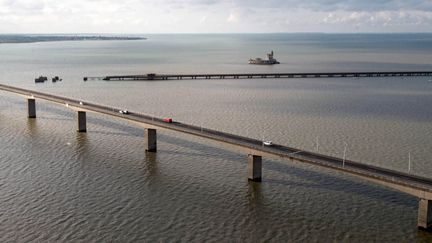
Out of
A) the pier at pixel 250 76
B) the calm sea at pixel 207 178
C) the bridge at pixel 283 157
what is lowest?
the calm sea at pixel 207 178

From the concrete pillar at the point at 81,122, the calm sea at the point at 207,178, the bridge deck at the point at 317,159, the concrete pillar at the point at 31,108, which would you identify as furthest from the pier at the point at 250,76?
the bridge deck at the point at 317,159

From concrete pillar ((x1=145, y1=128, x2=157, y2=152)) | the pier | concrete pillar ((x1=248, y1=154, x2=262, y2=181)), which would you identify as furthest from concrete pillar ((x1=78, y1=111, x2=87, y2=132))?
the pier

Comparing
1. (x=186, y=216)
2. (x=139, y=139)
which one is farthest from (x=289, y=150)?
(x=139, y=139)

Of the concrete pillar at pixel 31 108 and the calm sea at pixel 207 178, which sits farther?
the concrete pillar at pixel 31 108

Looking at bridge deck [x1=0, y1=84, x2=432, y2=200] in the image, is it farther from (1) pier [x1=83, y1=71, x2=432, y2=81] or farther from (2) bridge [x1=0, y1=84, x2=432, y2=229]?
(1) pier [x1=83, y1=71, x2=432, y2=81]

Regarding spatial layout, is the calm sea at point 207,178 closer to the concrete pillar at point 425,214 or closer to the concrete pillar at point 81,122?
the concrete pillar at point 425,214
